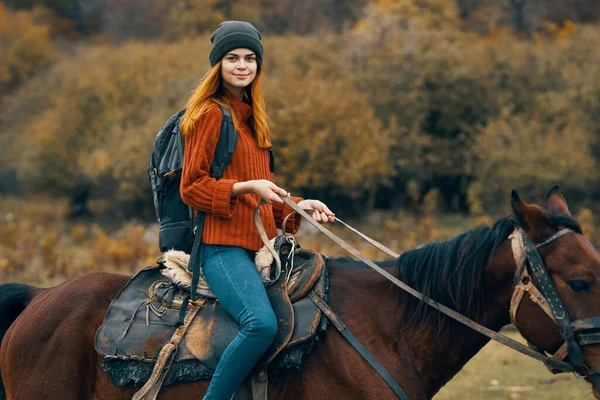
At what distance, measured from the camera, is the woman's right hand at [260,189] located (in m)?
4.11

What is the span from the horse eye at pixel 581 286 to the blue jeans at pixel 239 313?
144 centimetres

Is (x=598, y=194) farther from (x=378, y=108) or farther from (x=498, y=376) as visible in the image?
(x=498, y=376)

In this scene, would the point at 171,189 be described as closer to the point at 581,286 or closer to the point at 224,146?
the point at 224,146

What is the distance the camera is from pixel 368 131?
25.7 metres

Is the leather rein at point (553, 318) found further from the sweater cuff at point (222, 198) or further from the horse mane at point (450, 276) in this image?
the sweater cuff at point (222, 198)

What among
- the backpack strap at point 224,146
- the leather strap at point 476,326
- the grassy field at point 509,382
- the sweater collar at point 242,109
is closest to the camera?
the leather strap at point 476,326

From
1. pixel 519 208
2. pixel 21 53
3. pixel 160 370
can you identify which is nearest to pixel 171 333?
pixel 160 370

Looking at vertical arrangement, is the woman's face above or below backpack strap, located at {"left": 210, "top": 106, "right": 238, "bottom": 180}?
above

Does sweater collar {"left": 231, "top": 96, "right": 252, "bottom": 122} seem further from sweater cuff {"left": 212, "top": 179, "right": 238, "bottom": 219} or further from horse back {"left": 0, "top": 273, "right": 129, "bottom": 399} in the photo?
horse back {"left": 0, "top": 273, "right": 129, "bottom": 399}

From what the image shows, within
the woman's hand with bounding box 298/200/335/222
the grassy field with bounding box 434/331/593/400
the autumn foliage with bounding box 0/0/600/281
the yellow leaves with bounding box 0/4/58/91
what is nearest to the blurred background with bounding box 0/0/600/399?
the autumn foliage with bounding box 0/0/600/281

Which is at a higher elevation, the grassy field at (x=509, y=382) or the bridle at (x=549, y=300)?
the bridle at (x=549, y=300)

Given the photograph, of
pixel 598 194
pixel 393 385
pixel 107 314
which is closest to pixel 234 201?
pixel 107 314

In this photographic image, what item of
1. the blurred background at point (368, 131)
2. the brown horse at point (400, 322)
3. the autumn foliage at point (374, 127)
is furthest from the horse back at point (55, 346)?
the autumn foliage at point (374, 127)

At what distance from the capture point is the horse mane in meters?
4.05
